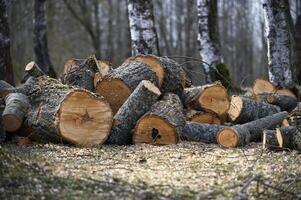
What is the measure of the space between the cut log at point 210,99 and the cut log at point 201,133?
0.69 metres

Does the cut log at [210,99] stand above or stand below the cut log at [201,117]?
above

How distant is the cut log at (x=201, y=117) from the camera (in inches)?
329

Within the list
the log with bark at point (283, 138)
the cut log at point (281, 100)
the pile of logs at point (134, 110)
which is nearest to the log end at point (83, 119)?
the pile of logs at point (134, 110)

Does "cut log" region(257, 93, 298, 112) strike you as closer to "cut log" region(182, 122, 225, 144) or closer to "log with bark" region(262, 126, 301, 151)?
"cut log" region(182, 122, 225, 144)

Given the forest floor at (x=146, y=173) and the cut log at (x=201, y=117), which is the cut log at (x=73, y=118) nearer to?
the forest floor at (x=146, y=173)

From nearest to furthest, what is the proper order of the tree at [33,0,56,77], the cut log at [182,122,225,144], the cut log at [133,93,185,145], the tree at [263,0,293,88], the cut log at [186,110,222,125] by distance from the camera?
the cut log at [133,93,185,145]
the cut log at [182,122,225,144]
the cut log at [186,110,222,125]
the tree at [263,0,293,88]
the tree at [33,0,56,77]

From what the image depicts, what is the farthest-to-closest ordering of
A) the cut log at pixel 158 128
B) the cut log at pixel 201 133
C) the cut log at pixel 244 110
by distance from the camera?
the cut log at pixel 244 110 → the cut log at pixel 201 133 → the cut log at pixel 158 128

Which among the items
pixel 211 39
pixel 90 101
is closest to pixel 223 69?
pixel 211 39

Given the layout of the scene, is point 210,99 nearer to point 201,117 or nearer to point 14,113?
point 201,117

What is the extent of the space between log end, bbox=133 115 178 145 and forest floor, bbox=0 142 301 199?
268 mm

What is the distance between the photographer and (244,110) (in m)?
8.61

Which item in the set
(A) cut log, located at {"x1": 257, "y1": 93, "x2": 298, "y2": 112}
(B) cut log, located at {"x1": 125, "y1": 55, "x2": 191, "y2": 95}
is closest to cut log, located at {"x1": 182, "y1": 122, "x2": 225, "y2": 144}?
(B) cut log, located at {"x1": 125, "y1": 55, "x2": 191, "y2": 95}

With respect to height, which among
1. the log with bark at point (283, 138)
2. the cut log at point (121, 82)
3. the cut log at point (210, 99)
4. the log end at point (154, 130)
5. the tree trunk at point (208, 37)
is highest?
the tree trunk at point (208, 37)

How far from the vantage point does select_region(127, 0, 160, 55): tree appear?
10.9 metres
